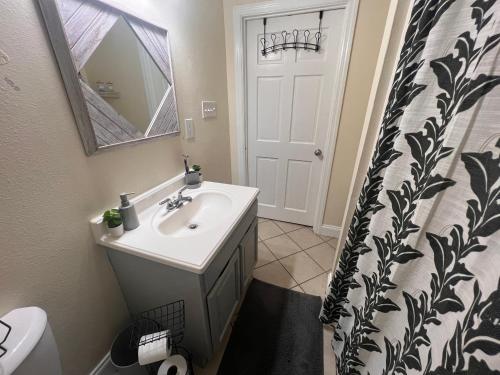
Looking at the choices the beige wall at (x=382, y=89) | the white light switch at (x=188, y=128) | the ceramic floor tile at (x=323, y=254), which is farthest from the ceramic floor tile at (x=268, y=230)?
the white light switch at (x=188, y=128)

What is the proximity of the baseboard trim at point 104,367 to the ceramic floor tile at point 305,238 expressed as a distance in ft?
5.41

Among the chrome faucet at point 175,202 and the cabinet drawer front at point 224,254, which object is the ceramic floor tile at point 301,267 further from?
the chrome faucet at point 175,202

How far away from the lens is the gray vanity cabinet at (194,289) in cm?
89

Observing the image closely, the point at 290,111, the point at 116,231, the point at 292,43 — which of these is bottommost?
the point at 116,231

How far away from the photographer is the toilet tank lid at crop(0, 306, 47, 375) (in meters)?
0.53

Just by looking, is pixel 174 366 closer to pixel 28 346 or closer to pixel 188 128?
pixel 28 346

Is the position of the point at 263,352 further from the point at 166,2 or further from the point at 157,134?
the point at 166,2

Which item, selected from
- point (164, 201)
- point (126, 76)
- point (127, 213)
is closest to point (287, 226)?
point (164, 201)

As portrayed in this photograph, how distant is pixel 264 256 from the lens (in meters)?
1.96

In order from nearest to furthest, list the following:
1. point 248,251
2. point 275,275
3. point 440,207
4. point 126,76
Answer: point 440,207 < point 126,76 < point 248,251 < point 275,275

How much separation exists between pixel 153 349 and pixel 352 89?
2048 mm

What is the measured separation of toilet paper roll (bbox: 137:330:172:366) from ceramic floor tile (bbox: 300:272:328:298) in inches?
45.0

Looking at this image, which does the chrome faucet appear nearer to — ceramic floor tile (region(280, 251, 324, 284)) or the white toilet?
the white toilet

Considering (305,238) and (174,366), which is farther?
(305,238)
